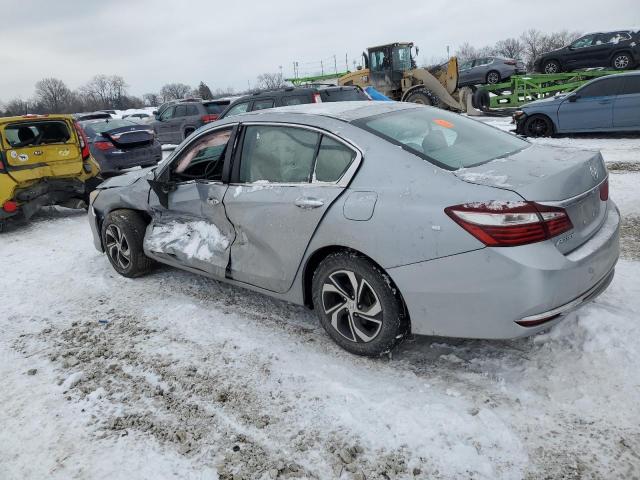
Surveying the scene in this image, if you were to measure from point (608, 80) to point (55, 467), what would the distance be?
40.1ft

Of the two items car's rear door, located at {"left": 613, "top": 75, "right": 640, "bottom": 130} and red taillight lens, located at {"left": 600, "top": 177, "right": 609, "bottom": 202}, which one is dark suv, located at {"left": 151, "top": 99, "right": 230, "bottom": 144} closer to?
car's rear door, located at {"left": 613, "top": 75, "right": 640, "bottom": 130}

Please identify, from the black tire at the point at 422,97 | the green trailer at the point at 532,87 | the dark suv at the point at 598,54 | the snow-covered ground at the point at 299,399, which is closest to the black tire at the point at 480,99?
the green trailer at the point at 532,87

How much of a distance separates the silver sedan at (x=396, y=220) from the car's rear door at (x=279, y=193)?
0.01m

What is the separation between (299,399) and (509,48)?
99.5 m

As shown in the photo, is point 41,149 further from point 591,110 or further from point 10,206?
point 591,110

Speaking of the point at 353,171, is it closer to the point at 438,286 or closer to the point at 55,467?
the point at 438,286

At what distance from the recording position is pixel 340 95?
10383 mm

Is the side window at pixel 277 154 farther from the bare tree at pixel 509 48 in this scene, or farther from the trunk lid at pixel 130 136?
the bare tree at pixel 509 48

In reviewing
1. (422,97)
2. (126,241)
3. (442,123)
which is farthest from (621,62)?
(126,241)

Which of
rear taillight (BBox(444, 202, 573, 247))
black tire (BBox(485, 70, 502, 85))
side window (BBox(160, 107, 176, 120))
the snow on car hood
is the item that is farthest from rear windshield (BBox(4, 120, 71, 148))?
black tire (BBox(485, 70, 502, 85))

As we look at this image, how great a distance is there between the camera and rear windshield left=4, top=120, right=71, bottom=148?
23.7 ft

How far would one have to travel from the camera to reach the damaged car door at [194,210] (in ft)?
12.5

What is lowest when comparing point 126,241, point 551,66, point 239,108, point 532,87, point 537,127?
point 126,241

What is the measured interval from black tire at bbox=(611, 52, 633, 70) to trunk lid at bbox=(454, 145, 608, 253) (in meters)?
18.7
